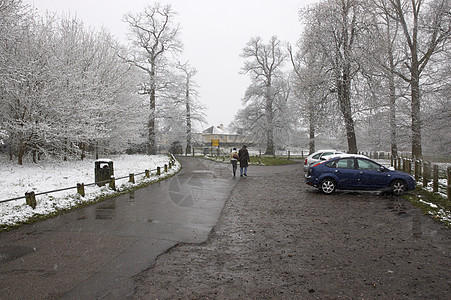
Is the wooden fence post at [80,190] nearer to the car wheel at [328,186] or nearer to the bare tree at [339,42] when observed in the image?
the car wheel at [328,186]

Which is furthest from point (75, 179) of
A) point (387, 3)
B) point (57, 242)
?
point (387, 3)

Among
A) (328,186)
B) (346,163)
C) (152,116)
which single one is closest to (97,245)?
(328,186)

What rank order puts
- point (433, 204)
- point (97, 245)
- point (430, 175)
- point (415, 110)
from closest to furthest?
point (97, 245), point (433, 204), point (430, 175), point (415, 110)

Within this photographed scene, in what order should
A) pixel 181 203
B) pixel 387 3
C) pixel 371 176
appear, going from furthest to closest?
pixel 387 3 → pixel 371 176 → pixel 181 203

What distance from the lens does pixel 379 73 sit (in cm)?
1780

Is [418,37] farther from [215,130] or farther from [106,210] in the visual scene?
[215,130]

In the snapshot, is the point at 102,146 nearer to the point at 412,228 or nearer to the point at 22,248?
the point at 22,248

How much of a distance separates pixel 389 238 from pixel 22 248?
7108mm

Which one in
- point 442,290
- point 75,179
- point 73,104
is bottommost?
point 442,290

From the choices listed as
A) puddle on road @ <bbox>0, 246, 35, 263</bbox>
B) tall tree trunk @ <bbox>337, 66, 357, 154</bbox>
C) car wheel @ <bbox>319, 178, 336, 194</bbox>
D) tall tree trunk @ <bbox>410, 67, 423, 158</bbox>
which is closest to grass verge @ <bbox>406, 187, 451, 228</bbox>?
car wheel @ <bbox>319, 178, 336, 194</bbox>

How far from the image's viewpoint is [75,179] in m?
12.4

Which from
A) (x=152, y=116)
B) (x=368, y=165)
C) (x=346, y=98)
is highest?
(x=152, y=116)

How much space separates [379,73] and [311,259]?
16.5 m

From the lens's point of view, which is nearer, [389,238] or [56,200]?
[389,238]
